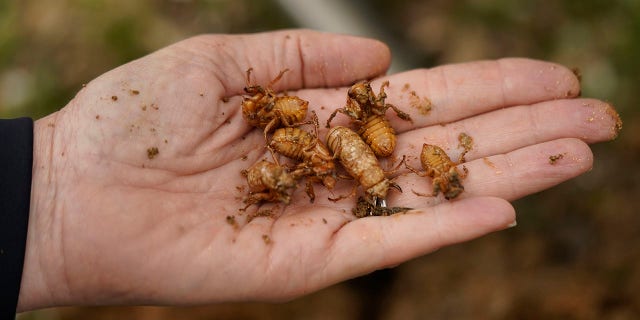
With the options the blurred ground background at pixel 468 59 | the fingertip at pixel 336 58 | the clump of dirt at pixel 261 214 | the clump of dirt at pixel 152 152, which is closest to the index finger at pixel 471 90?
the fingertip at pixel 336 58

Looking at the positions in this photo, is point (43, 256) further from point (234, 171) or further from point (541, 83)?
point (541, 83)

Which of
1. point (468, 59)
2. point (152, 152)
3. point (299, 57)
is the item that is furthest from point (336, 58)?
point (468, 59)

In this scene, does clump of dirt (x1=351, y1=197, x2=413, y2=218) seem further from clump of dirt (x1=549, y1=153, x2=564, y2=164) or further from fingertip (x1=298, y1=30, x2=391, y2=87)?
fingertip (x1=298, y1=30, x2=391, y2=87)

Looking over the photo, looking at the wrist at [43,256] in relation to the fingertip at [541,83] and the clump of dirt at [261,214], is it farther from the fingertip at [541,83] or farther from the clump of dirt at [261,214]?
the fingertip at [541,83]

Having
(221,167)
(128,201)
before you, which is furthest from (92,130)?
(221,167)

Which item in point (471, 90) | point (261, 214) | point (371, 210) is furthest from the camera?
point (471, 90)

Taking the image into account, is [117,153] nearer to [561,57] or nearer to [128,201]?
[128,201]
